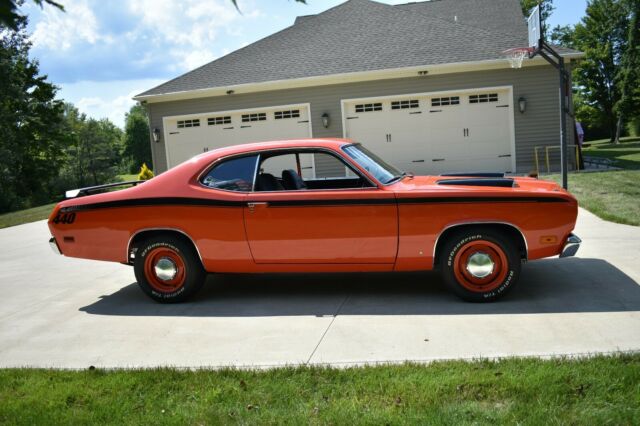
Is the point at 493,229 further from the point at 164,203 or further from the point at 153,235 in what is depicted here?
the point at 153,235

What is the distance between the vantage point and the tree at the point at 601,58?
4581 centimetres

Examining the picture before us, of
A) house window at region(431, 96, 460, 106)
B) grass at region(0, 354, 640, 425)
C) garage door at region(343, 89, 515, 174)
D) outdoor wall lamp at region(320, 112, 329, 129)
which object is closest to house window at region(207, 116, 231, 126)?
outdoor wall lamp at region(320, 112, 329, 129)

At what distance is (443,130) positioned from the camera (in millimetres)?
18312

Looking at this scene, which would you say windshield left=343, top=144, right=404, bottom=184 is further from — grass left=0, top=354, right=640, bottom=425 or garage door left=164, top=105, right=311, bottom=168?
garage door left=164, top=105, right=311, bottom=168

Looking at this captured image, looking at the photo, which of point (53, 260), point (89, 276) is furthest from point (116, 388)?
point (53, 260)

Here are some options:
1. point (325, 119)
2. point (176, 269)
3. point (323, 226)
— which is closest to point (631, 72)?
point (325, 119)

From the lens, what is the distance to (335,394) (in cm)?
377

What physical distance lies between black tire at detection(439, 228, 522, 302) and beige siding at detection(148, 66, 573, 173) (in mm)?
13159

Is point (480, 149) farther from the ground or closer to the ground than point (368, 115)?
closer to the ground

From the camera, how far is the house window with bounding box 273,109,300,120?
19.3 meters

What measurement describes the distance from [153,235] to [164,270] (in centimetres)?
37

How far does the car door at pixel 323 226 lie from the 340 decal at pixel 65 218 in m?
1.90

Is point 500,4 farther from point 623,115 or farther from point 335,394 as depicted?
point 623,115

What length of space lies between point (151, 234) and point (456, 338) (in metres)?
3.21
